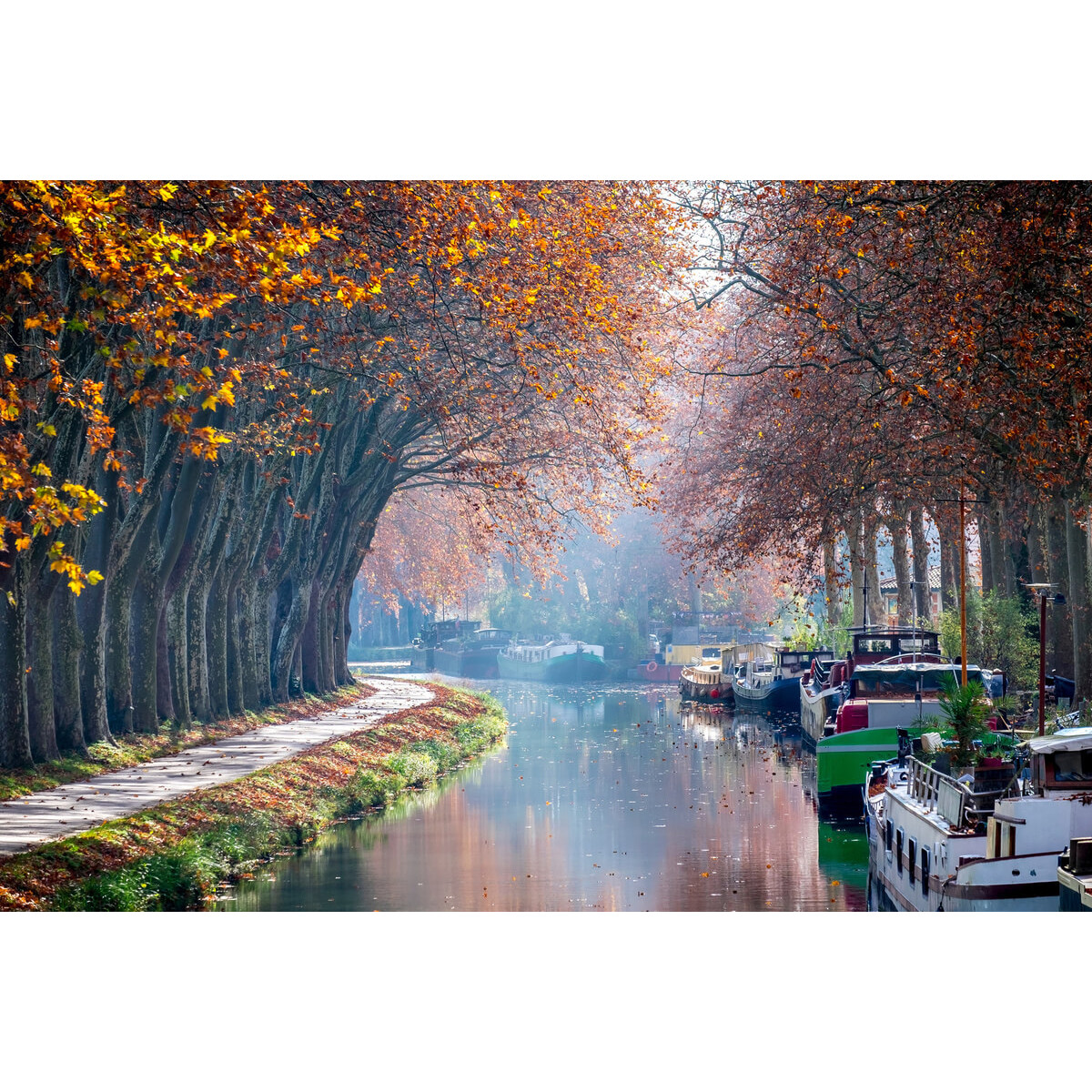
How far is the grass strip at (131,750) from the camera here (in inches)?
828

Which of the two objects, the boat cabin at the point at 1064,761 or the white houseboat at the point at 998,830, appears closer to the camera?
the white houseboat at the point at 998,830

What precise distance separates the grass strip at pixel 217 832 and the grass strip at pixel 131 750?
2.37 m

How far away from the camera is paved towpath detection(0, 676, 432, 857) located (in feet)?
56.4

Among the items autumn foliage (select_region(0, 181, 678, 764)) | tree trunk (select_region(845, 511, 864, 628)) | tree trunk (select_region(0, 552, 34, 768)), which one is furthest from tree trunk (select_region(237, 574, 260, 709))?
tree trunk (select_region(845, 511, 864, 628))

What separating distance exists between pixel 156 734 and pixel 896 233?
1671 centimetres

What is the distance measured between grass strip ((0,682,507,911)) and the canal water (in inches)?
18.9

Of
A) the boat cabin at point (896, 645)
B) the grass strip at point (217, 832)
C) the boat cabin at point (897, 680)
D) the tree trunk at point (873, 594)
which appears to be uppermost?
the tree trunk at point (873, 594)

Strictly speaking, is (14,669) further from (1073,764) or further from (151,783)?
(1073,764)

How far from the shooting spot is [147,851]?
1697 cm

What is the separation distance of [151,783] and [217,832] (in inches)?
129

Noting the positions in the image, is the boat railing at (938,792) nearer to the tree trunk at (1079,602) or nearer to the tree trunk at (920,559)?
the tree trunk at (1079,602)

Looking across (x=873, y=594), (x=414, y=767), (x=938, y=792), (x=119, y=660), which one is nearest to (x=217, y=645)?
(x=414, y=767)

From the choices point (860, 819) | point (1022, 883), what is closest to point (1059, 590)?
point (860, 819)

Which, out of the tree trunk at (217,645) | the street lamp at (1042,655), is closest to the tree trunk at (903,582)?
the street lamp at (1042,655)
